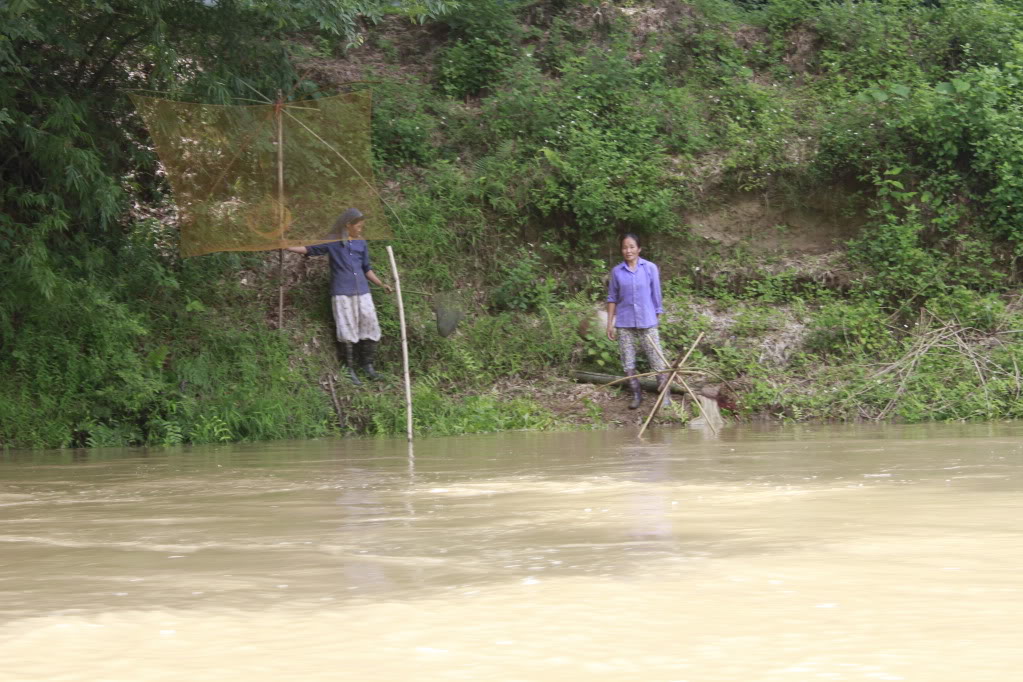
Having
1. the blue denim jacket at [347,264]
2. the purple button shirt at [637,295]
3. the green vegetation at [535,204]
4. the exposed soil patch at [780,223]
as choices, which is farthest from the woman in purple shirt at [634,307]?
the exposed soil patch at [780,223]

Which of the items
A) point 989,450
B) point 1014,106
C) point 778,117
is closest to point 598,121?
point 778,117

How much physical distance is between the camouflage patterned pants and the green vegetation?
2.42ft

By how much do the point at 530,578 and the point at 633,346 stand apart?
1027 cm

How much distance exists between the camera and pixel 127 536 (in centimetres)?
376

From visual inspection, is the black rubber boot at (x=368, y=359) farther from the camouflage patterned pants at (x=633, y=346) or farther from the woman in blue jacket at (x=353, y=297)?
the camouflage patterned pants at (x=633, y=346)

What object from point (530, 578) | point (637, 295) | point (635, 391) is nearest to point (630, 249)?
point (637, 295)

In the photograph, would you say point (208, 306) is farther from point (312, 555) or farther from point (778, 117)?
point (312, 555)

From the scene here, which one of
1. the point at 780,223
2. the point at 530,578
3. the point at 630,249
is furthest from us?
the point at 780,223

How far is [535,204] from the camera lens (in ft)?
50.6

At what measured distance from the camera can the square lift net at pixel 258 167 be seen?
10797 mm

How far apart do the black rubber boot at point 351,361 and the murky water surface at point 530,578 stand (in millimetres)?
7259

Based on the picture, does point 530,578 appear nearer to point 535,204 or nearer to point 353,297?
point 353,297

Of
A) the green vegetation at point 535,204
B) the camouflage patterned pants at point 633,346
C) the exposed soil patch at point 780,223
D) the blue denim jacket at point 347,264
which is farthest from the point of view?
the exposed soil patch at point 780,223

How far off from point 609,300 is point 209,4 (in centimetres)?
529
